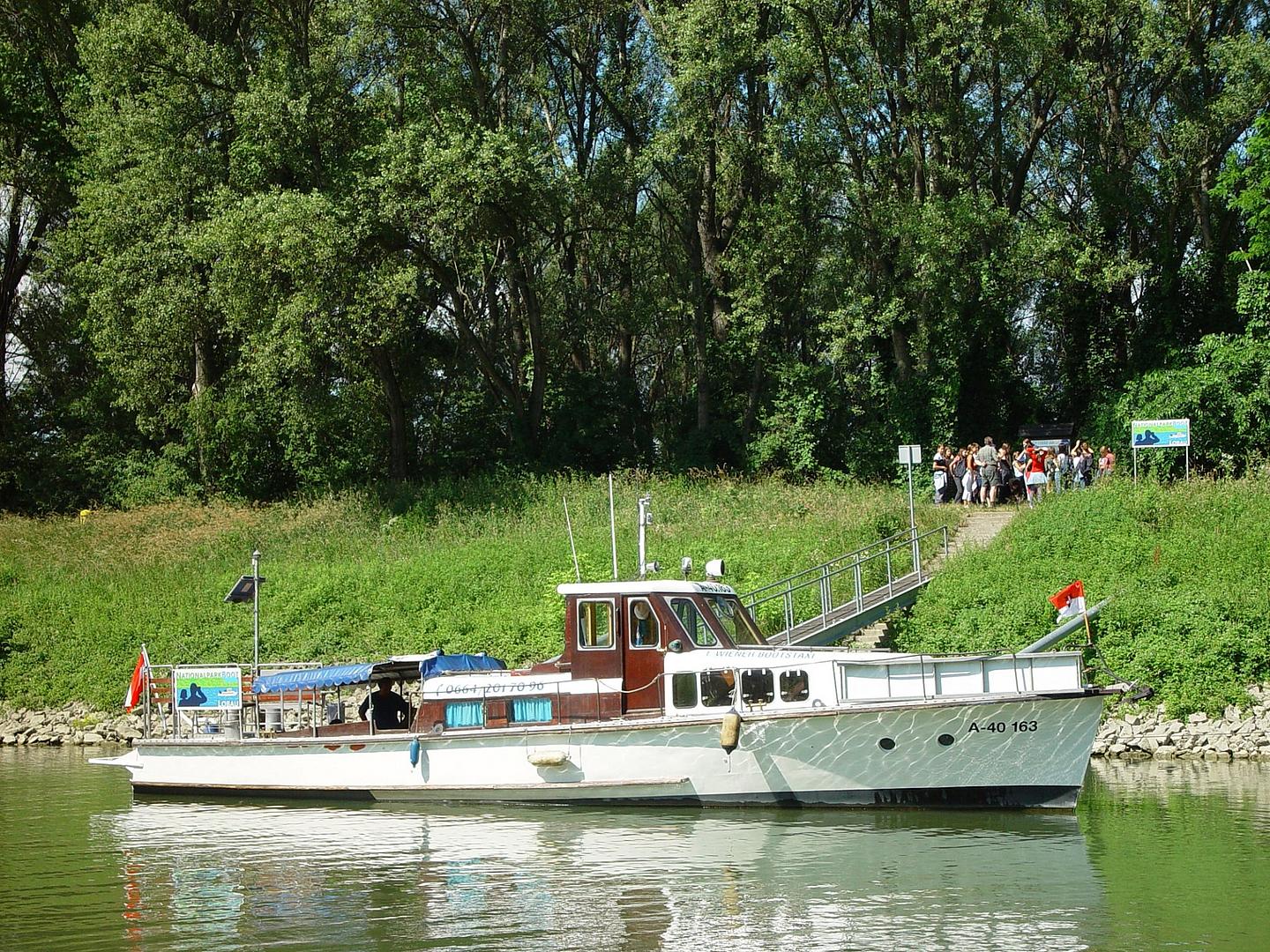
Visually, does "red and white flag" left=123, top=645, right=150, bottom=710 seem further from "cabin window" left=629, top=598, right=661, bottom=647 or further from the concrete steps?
the concrete steps

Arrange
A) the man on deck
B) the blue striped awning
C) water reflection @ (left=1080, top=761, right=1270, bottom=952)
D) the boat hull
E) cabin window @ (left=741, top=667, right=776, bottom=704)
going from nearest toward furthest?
water reflection @ (left=1080, top=761, right=1270, bottom=952) → the boat hull → cabin window @ (left=741, top=667, right=776, bottom=704) → the blue striped awning → the man on deck

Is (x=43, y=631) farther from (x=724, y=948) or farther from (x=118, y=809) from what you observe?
(x=724, y=948)

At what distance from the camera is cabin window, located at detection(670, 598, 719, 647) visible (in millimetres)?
20906

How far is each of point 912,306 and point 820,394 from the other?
4.30 m

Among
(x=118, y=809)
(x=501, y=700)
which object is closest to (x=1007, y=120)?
(x=501, y=700)

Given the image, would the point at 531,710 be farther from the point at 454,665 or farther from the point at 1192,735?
the point at 1192,735

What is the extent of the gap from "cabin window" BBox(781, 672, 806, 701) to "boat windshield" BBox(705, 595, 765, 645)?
160 centimetres

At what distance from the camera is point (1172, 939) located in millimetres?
12719

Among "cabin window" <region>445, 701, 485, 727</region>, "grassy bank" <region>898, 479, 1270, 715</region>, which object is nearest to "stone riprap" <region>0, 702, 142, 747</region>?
"cabin window" <region>445, 701, 485, 727</region>

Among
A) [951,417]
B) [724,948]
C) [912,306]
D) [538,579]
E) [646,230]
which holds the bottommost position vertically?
[724,948]

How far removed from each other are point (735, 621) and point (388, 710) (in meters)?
5.89

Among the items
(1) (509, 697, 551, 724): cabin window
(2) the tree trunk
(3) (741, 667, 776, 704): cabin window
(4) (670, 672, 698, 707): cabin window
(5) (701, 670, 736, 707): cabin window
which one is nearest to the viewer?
(3) (741, 667, 776, 704): cabin window

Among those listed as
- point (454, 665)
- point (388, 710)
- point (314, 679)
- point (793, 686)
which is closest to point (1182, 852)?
point (793, 686)

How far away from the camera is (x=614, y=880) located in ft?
51.6
